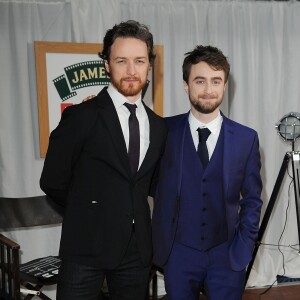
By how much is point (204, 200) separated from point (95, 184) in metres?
0.51

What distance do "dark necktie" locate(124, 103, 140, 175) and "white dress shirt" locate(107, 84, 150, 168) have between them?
2cm

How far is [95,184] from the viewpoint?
1.55 m

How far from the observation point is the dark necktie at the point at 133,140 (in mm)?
1600

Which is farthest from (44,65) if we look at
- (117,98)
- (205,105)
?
(205,105)

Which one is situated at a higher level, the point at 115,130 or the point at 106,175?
the point at 115,130

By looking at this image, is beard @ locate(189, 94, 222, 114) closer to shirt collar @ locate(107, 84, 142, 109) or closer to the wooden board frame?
shirt collar @ locate(107, 84, 142, 109)

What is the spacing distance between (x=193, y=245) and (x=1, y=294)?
1.34m

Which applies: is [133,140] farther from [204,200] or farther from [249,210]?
[249,210]

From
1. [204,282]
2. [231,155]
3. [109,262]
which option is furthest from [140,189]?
[204,282]

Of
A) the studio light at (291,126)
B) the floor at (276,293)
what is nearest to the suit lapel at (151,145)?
the studio light at (291,126)

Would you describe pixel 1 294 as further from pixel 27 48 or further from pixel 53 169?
pixel 27 48

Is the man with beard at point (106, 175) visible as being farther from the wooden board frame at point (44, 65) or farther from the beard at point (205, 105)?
the wooden board frame at point (44, 65)

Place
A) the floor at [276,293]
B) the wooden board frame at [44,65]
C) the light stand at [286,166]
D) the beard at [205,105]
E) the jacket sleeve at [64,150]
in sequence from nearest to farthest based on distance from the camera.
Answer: the jacket sleeve at [64,150]
the beard at [205,105]
the light stand at [286,166]
the wooden board frame at [44,65]
the floor at [276,293]

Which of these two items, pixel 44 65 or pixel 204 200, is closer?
pixel 204 200
